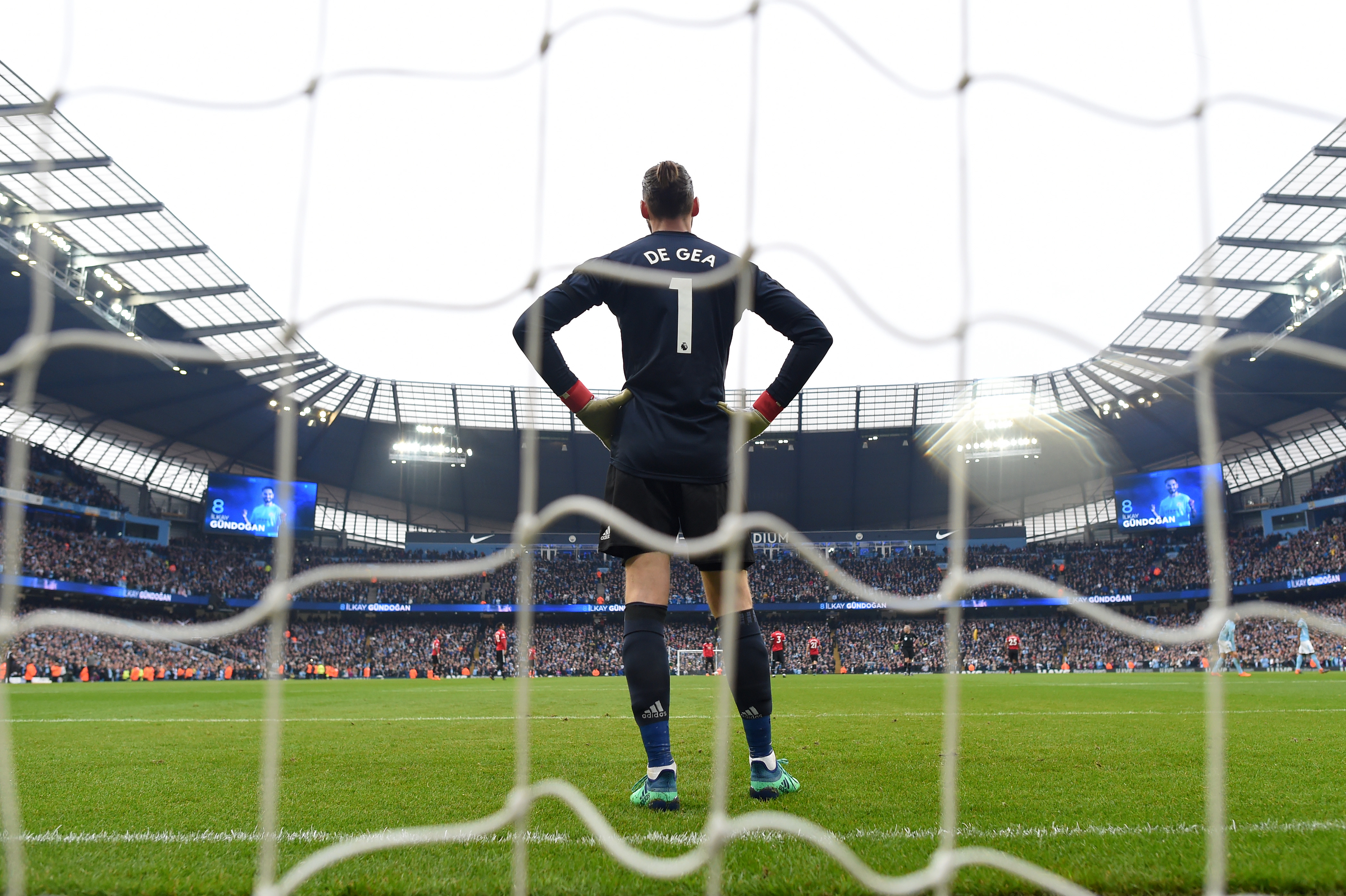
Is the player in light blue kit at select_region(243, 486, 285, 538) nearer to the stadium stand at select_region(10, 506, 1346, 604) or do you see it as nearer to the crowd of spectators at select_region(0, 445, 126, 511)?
the stadium stand at select_region(10, 506, 1346, 604)

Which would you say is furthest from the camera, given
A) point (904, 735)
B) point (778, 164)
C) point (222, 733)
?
point (222, 733)

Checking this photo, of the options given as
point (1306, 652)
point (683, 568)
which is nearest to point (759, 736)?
point (1306, 652)

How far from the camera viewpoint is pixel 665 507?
2496 millimetres

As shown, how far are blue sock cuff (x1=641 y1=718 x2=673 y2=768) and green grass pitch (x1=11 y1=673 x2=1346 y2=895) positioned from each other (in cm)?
17

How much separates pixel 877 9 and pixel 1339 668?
2698 cm

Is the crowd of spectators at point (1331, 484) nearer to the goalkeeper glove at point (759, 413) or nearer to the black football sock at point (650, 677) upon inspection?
the goalkeeper glove at point (759, 413)

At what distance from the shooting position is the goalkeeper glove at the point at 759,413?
2377 millimetres

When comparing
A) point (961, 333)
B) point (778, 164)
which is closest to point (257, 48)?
point (778, 164)

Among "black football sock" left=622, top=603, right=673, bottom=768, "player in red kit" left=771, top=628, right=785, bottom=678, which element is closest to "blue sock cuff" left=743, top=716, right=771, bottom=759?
"black football sock" left=622, top=603, right=673, bottom=768

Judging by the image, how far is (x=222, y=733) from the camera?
5195 millimetres

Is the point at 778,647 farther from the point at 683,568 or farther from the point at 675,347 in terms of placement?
the point at 683,568

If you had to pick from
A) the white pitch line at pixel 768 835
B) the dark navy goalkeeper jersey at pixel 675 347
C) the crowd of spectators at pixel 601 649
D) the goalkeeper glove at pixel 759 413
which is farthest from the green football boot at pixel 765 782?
the crowd of spectators at pixel 601 649

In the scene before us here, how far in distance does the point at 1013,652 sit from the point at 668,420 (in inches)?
945

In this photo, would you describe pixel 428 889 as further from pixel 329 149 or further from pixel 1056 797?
pixel 329 149
